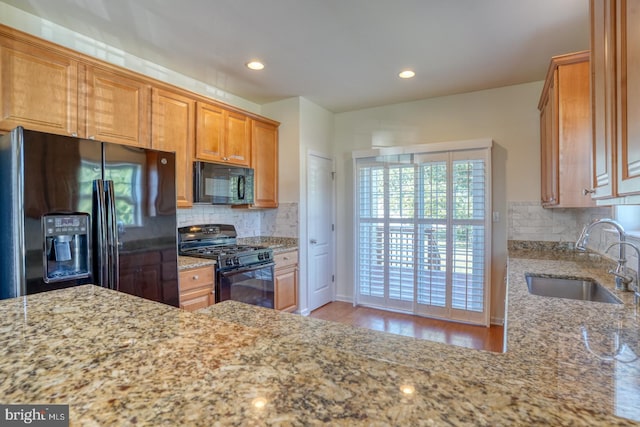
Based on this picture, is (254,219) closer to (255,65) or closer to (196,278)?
(196,278)

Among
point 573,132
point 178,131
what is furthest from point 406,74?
point 178,131

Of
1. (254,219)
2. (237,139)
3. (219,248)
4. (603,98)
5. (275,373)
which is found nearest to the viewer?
(275,373)

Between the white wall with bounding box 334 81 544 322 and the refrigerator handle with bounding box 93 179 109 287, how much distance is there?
310 cm

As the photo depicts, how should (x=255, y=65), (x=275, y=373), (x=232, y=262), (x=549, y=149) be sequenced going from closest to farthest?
(x=275, y=373), (x=549, y=149), (x=232, y=262), (x=255, y=65)

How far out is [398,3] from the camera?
Answer: 2.10 metres

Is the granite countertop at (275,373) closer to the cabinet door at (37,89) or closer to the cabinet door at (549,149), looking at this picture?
the cabinet door at (37,89)

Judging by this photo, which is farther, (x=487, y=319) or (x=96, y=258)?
(x=487, y=319)

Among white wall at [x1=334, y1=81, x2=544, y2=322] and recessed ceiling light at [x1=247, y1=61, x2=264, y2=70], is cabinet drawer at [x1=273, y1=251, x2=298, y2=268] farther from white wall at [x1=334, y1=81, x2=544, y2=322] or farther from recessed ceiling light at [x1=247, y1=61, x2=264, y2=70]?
recessed ceiling light at [x1=247, y1=61, x2=264, y2=70]

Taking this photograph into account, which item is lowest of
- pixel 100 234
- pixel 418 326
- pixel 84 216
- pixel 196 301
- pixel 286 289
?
pixel 418 326

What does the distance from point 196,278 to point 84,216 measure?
94 centimetres

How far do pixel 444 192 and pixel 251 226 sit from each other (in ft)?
7.48

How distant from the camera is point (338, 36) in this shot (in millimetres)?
2504

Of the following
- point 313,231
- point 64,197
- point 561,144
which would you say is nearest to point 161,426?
point 64,197

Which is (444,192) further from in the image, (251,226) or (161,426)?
Result: (161,426)
